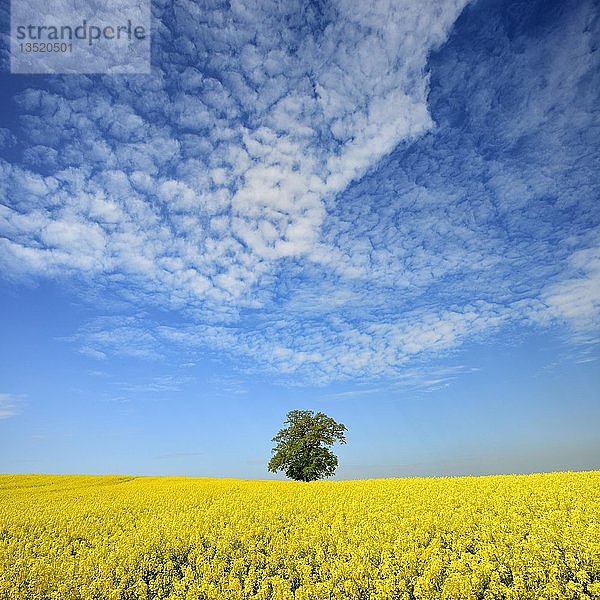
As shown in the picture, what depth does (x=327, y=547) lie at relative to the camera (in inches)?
438

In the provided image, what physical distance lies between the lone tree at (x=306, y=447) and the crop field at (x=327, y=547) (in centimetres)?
2430

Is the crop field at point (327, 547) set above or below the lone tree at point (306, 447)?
below

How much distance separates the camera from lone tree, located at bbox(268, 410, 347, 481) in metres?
41.1

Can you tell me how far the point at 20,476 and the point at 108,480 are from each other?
8.66 m

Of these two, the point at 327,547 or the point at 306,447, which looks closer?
the point at 327,547

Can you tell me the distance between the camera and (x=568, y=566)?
906 centimetres

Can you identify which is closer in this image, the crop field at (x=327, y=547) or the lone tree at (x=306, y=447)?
the crop field at (x=327, y=547)

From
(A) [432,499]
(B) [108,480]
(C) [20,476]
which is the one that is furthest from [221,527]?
(C) [20,476]

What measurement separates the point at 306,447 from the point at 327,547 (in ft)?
105

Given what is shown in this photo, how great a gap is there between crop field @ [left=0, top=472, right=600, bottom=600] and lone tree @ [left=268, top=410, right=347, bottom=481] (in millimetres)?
24301

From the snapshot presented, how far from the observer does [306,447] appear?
138 ft

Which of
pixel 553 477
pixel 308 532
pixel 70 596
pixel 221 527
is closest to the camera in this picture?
pixel 70 596

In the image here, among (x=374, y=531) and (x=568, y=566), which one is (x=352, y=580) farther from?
(x=568, y=566)

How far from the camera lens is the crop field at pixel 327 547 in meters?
8.48
